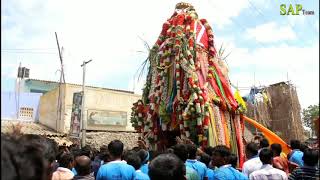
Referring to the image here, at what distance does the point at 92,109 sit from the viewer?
24953mm

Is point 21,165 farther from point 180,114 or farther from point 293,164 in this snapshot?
point 180,114

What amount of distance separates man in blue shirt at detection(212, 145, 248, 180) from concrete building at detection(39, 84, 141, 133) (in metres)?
20.2

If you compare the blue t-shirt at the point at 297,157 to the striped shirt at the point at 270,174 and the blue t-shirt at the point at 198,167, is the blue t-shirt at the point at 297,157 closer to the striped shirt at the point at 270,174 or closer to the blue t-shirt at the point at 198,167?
the striped shirt at the point at 270,174

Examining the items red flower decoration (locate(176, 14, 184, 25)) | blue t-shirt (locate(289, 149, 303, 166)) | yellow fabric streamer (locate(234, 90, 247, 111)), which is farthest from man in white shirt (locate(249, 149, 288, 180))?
red flower decoration (locate(176, 14, 184, 25))

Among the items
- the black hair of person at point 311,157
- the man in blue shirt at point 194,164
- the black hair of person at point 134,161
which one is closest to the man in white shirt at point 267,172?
the black hair of person at point 311,157

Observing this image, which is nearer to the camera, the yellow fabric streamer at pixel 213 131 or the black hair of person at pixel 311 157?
the black hair of person at pixel 311 157

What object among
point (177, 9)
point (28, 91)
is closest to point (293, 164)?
point (177, 9)

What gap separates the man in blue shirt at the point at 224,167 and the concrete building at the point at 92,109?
66.3 ft

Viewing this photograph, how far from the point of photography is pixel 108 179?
485 cm

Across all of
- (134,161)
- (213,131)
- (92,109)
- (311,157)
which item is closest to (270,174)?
(311,157)

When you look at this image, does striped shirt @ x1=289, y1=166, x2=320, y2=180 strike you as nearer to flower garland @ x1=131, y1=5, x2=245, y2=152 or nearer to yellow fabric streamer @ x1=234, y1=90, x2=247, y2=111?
flower garland @ x1=131, y1=5, x2=245, y2=152

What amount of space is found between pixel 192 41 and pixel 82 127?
13.5 m

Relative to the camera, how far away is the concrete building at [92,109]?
24656 mm

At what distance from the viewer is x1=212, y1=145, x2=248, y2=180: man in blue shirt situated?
15.7ft
